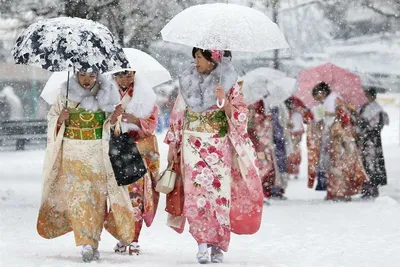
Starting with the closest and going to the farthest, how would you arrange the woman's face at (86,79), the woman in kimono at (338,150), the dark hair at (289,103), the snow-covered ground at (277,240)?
the woman's face at (86,79), the snow-covered ground at (277,240), the woman in kimono at (338,150), the dark hair at (289,103)

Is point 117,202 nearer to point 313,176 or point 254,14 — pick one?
point 254,14

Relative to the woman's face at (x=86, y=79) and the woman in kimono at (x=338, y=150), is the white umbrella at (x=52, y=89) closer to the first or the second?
the woman's face at (x=86, y=79)

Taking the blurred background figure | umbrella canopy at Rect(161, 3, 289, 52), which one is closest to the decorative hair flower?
umbrella canopy at Rect(161, 3, 289, 52)

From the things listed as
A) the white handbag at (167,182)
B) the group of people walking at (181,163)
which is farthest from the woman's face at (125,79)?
the white handbag at (167,182)

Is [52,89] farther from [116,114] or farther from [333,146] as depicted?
[333,146]

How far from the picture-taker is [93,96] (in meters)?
8.76

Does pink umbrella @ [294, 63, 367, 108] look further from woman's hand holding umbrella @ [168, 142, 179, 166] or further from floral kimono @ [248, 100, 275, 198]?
woman's hand holding umbrella @ [168, 142, 179, 166]

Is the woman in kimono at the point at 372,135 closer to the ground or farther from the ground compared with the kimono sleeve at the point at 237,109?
closer to the ground

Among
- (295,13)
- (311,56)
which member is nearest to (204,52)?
(295,13)

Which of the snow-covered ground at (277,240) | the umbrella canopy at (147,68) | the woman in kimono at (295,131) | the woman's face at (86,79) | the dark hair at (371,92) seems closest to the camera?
the woman's face at (86,79)

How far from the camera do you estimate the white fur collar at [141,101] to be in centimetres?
959

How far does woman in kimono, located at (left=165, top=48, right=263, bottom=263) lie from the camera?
341 inches

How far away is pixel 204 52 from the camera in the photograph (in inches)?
342

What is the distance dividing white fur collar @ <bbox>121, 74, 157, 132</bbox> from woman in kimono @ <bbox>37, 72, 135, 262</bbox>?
71 cm
